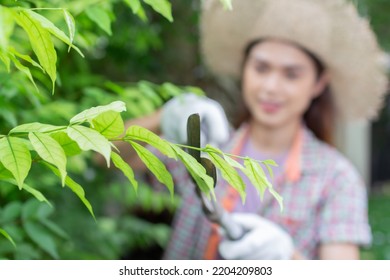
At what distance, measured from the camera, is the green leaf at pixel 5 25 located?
19.8 inches

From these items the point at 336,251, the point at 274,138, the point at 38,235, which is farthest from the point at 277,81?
the point at 38,235

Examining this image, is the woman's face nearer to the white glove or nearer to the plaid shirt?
the plaid shirt

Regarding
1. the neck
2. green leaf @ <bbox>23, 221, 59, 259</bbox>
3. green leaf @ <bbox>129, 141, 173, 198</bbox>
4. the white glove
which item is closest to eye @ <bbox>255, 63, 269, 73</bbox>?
the neck

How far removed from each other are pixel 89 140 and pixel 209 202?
70cm

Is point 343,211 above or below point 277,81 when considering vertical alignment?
below

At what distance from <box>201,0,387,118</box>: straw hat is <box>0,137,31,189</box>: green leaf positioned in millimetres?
1406

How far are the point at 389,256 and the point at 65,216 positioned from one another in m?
2.89

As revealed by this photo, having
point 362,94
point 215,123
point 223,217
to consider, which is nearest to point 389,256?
point 362,94

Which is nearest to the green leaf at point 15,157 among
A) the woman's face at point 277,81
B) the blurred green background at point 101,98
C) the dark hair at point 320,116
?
the blurred green background at point 101,98

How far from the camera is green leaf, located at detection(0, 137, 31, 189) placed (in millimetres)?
662

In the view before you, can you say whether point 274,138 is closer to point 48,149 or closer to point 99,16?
→ point 99,16

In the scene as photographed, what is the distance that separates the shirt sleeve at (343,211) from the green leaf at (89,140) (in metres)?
1.43

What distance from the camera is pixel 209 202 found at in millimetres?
1323

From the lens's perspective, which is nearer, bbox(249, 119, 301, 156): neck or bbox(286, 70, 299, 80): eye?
bbox(286, 70, 299, 80): eye
